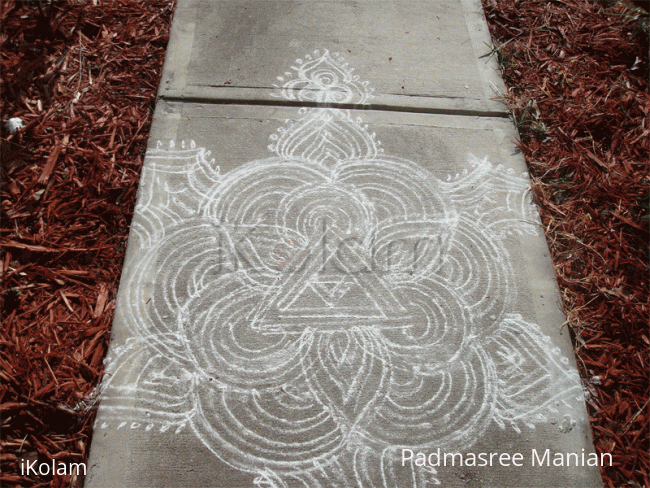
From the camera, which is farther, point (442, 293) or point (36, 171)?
point (36, 171)

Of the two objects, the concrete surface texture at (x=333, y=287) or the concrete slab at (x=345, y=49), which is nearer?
the concrete surface texture at (x=333, y=287)

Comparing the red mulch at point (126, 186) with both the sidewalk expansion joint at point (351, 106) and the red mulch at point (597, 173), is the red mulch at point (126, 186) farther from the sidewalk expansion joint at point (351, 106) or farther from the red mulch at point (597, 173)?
the sidewalk expansion joint at point (351, 106)

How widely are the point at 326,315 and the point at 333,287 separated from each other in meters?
0.13

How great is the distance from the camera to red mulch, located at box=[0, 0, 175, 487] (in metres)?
1.59

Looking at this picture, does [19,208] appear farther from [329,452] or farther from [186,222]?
[329,452]

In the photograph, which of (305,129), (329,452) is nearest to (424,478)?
(329,452)

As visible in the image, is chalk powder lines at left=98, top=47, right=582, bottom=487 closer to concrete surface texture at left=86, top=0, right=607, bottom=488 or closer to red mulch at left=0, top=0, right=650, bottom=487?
concrete surface texture at left=86, top=0, right=607, bottom=488

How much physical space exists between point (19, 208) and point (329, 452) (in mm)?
1704

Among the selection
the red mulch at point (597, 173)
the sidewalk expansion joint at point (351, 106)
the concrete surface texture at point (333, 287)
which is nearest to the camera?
the concrete surface texture at point (333, 287)

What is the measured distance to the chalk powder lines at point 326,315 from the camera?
1.59 m

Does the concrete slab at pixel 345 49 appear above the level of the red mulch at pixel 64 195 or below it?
above

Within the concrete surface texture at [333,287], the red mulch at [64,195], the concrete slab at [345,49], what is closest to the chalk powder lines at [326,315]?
Answer: the concrete surface texture at [333,287]

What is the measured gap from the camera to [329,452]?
155 cm

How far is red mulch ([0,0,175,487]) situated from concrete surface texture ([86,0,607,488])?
0.11 m
